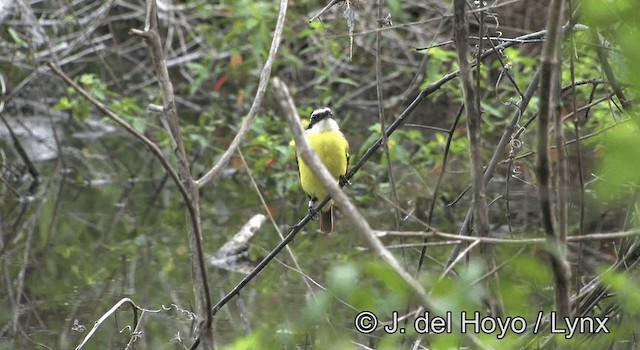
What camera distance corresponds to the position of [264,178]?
782cm

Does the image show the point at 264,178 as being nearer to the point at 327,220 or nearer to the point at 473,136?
the point at 327,220

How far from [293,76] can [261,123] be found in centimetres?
210

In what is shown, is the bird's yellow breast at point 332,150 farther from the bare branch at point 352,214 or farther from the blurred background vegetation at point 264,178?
the bare branch at point 352,214

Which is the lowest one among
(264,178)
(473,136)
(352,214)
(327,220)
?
(352,214)

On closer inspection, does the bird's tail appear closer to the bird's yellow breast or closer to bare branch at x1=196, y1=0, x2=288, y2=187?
the bird's yellow breast

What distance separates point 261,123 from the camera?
748 centimetres

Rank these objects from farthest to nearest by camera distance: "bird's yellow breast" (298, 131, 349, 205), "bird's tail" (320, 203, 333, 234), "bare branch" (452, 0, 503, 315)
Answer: "bird's tail" (320, 203, 333, 234)
"bird's yellow breast" (298, 131, 349, 205)
"bare branch" (452, 0, 503, 315)

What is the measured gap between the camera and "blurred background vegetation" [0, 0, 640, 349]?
2689 millimetres

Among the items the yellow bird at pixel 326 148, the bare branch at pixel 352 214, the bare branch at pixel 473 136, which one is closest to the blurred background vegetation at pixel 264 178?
the bare branch at pixel 352 214

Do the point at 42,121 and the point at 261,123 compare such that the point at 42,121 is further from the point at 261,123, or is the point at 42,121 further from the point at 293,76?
the point at 261,123

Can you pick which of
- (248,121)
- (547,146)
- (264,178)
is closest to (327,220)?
(264,178)

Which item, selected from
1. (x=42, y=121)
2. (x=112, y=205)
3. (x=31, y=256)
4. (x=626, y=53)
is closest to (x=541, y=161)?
(x=626, y=53)

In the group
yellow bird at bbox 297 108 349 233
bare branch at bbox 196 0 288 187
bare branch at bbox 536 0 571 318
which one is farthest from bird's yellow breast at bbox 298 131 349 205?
bare branch at bbox 536 0 571 318

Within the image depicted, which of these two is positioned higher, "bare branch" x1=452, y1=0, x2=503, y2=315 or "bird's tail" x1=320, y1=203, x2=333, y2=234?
"bird's tail" x1=320, y1=203, x2=333, y2=234
